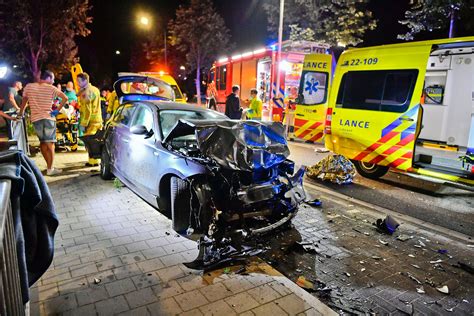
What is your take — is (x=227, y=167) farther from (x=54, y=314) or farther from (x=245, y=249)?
(x=54, y=314)

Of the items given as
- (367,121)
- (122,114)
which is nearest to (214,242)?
(122,114)

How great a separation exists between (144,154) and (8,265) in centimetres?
337

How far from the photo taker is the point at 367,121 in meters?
7.41

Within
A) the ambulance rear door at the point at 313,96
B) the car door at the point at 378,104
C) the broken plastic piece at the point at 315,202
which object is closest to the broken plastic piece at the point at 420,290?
the broken plastic piece at the point at 315,202

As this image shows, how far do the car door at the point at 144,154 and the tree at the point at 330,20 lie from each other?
693 inches

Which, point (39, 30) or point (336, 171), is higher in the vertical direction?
point (39, 30)

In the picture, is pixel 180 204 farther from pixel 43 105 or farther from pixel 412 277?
pixel 43 105

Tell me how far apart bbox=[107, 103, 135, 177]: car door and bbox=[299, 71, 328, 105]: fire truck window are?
5.82 meters

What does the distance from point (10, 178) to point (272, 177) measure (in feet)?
9.82

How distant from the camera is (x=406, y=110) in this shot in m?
6.71

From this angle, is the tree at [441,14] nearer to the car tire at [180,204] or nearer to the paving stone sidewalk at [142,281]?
the car tire at [180,204]

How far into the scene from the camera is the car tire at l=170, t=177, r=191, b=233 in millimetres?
4234

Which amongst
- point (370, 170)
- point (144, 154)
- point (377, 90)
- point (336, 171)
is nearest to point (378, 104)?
point (377, 90)

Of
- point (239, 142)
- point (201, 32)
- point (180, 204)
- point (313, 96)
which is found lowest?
point (180, 204)
